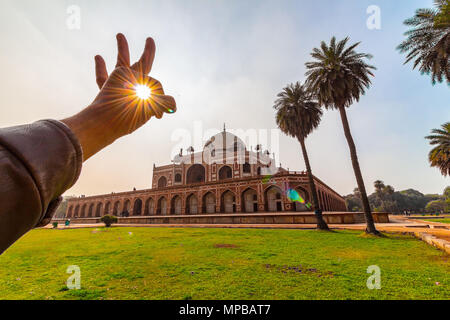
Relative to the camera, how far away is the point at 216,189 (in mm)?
32594

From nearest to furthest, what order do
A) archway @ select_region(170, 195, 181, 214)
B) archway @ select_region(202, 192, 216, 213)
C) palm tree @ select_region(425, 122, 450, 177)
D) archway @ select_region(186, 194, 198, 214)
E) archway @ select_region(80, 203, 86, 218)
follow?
palm tree @ select_region(425, 122, 450, 177) → archway @ select_region(202, 192, 216, 213) → archway @ select_region(186, 194, 198, 214) → archway @ select_region(170, 195, 181, 214) → archway @ select_region(80, 203, 86, 218)

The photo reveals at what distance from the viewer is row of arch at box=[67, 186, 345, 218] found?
2934 cm

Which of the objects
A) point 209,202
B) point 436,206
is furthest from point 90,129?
point 436,206

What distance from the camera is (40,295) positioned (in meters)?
3.53

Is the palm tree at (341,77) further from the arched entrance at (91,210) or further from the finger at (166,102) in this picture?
the arched entrance at (91,210)

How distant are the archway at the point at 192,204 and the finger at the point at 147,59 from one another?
3415cm

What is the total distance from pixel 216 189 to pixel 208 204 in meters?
3.12

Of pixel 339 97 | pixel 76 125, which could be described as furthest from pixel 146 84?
pixel 339 97

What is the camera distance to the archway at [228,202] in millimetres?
32312

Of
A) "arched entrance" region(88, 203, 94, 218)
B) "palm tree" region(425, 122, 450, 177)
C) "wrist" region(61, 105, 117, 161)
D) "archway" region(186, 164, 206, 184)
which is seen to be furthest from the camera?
"arched entrance" region(88, 203, 94, 218)

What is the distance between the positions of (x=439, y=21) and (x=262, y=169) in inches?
1229

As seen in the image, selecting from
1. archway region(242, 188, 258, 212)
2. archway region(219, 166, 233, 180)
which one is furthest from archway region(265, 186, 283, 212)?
archway region(219, 166, 233, 180)

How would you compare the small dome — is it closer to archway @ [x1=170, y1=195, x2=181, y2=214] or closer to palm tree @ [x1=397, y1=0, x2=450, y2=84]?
archway @ [x1=170, y1=195, x2=181, y2=214]

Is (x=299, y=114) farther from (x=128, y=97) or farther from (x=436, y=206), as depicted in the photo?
(x=436, y=206)
